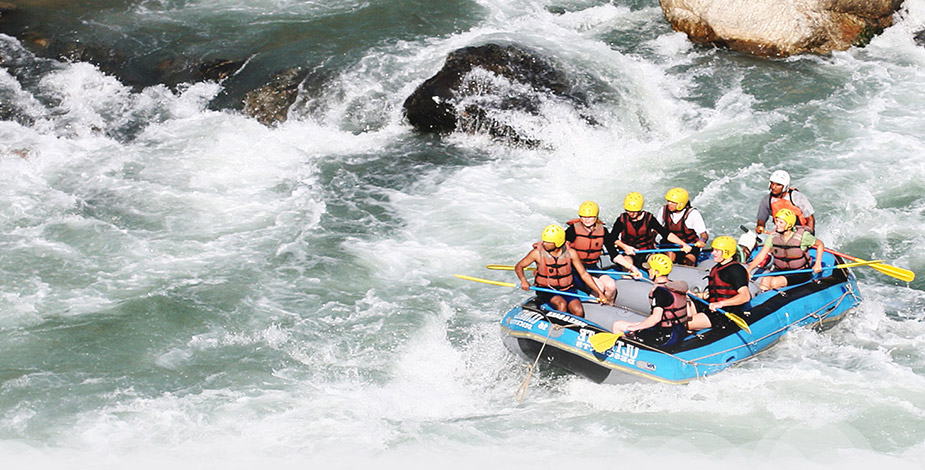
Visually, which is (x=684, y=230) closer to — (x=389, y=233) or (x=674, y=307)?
(x=674, y=307)

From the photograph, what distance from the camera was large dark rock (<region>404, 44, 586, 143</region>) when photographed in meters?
12.4

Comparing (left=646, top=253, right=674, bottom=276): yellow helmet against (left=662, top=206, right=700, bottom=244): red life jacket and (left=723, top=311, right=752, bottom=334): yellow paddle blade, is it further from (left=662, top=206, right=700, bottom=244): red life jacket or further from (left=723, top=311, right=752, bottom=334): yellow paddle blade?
(left=662, top=206, right=700, bottom=244): red life jacket

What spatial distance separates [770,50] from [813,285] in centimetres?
627

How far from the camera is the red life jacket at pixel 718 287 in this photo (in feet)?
26.7

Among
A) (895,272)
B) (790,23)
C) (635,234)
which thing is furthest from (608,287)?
(790,23)

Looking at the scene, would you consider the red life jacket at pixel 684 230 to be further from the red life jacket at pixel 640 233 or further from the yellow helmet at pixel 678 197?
the red life jacket at pixel 640 233

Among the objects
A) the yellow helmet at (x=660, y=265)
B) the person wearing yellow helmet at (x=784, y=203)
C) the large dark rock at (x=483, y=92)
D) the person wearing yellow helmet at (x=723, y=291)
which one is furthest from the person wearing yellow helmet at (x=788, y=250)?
the large dark rock at (x=483, y=92)

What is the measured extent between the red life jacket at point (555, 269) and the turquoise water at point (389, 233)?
2.37 ft

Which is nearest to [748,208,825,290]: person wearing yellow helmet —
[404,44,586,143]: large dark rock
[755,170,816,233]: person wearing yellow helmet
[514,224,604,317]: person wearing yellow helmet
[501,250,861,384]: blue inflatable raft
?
[501,250,861,384]: blue inflatable raft

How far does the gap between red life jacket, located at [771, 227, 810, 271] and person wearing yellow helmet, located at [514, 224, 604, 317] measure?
165 cm

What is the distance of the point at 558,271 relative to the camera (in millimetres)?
8289

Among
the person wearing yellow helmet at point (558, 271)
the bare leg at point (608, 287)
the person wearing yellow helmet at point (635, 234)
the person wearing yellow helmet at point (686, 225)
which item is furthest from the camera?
the person wearing yellow helmet at point (686, 225)

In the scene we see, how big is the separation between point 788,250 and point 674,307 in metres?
1.55

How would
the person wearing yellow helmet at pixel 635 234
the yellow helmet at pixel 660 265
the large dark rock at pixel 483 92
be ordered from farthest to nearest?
the large dark rock at pixel 483 92 → the person wearing yellow helmet at pixel 635 234 → the yellow helmet at pixel 660 265
